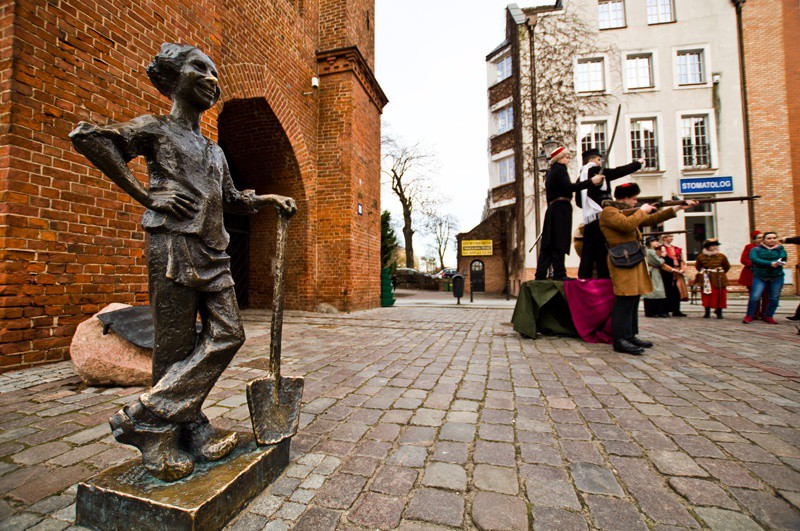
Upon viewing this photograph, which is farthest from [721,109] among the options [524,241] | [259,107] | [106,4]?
[106,4]

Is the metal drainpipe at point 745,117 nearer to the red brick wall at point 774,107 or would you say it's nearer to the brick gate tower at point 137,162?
the red brick wall at point 774,107

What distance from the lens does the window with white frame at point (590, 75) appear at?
16328mm

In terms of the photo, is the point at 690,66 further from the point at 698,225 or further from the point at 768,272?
the point at 768,272

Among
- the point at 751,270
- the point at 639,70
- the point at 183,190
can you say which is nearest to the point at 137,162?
the point at 183,190

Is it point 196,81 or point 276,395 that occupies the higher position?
point 196,81

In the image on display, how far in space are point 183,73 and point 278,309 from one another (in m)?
1.15

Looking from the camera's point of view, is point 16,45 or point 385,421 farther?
point 16,45

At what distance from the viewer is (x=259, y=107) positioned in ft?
24.9

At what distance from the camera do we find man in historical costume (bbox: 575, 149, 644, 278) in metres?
5.15

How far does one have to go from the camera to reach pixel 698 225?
599 inches

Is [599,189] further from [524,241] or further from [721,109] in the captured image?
[721,109]

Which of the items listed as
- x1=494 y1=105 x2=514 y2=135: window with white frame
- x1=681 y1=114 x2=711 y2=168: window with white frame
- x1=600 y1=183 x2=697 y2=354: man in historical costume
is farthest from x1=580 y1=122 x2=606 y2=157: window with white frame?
x1=600 y1=183 x2=697 y2=354: man in historical costume

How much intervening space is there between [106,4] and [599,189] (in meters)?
6.89

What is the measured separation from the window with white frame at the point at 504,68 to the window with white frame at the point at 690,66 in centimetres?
797
